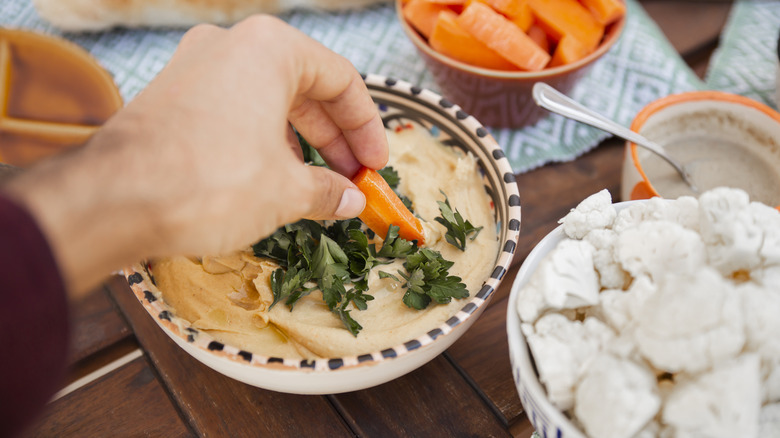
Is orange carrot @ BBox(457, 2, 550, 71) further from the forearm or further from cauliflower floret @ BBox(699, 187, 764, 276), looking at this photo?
the forearm

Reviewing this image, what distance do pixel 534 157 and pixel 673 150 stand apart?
0.34 m

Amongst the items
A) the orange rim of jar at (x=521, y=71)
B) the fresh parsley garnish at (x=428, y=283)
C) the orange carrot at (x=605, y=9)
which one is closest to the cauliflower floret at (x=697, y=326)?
the fresh parsley garnish at (x=428, y=283)

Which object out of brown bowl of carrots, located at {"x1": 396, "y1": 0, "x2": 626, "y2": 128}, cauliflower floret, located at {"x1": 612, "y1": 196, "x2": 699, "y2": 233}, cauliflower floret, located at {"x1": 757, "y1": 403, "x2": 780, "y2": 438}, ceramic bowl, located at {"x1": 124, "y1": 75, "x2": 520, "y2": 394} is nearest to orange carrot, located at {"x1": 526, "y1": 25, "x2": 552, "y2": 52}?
brown bowl of carrots, located at {"x1": 396, "y1": 0, "x2": 626, "y2": 128}

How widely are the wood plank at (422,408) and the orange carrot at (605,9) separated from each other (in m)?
1.03

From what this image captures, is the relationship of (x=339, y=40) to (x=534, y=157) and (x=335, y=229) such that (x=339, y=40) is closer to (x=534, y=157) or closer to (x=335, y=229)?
(x=534, y=157)

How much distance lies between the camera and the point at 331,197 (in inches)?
37.3

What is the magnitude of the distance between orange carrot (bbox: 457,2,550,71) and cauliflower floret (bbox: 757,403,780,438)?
96 cm

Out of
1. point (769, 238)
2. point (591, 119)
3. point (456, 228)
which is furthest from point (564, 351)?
point (591, 119)

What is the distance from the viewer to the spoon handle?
130 centimetres

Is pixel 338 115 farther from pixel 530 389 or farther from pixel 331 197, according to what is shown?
pixel 530 389

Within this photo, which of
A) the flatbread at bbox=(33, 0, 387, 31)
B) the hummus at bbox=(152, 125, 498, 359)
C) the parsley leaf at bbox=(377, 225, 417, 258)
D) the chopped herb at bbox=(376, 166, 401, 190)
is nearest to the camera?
the hummus at bbox=(152, 125, 498, 359)

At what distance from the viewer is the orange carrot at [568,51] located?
A: 1.45 metres

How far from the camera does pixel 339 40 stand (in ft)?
6.16

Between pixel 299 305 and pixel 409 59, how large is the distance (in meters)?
1.05
